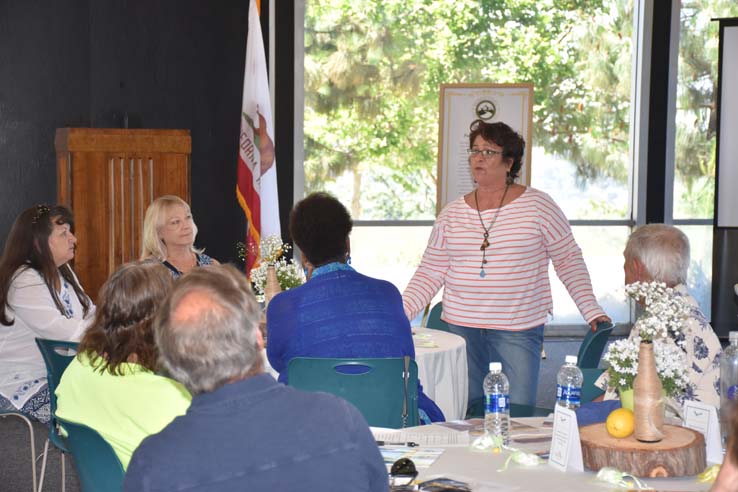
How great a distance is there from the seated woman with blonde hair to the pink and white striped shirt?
1867 millimetres

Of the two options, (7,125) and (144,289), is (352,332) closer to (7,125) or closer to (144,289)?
(144,289)

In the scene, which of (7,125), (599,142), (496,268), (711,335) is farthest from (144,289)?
(599,142)

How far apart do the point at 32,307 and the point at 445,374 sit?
184cm

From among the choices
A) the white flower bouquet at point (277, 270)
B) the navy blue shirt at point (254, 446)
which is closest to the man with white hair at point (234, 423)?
the navy blue shirt at point (254, 446)

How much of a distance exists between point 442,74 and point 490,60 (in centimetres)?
46

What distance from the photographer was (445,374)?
4445 mm

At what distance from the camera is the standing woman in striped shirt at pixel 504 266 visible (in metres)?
4.24

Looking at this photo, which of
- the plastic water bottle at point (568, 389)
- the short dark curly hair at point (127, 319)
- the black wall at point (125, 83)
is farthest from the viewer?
the black wall at point (125, 83)

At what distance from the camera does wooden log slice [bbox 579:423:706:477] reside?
7.48 ft

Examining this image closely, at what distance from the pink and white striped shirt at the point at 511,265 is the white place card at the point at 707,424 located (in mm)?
1707

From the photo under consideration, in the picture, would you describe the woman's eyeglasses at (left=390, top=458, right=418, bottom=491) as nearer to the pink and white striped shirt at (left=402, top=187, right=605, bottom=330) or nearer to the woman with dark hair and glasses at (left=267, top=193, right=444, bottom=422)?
the woman with dark hair and glasses at (left=267, top=193, right=444, bottom=422)

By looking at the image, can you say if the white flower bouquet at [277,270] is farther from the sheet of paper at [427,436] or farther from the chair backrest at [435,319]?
the sheet of paper at [427,436]

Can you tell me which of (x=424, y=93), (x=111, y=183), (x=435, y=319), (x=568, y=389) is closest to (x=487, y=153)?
(x=435, y=319)

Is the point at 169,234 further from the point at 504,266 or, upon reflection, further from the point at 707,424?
the point at 707,424
